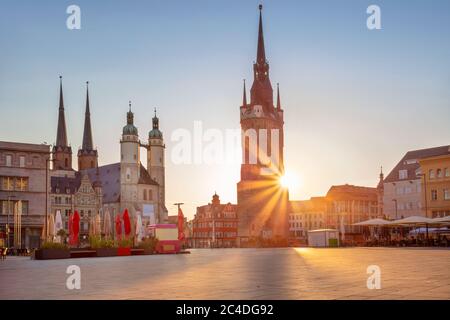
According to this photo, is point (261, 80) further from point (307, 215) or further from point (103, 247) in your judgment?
point (103, 247)

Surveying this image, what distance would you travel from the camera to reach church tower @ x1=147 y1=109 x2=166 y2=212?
482 ft

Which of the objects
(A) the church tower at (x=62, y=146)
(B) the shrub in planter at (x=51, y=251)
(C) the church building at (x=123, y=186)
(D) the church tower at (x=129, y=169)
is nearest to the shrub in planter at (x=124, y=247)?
(B) the shrub in planter at (x=51, y=251)

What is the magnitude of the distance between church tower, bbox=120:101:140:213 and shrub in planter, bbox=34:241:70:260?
93460 millimetres

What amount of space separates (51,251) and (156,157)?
107 meters

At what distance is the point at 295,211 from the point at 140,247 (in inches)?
4989

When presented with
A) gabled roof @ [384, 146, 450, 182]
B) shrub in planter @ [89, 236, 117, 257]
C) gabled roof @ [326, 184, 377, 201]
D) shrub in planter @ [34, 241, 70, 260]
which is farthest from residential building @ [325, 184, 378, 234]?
shrub in planter @ [34, 241, 70, 260]

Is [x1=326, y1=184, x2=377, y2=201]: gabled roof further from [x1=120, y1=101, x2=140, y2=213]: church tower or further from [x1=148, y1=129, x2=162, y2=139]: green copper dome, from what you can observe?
[x1=120, y1=101, x2=140, y2=213]: church tower

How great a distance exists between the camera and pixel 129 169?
137375 millimetres

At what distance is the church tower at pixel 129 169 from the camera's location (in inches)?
5379

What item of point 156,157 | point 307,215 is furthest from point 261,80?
point 307,215

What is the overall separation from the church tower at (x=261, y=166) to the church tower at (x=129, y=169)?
2437 cm

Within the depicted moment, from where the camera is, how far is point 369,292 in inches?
516

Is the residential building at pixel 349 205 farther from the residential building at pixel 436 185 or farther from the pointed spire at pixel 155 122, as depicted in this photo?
the residential building at pixel 436 185

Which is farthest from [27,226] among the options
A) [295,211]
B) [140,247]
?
[295,211]
